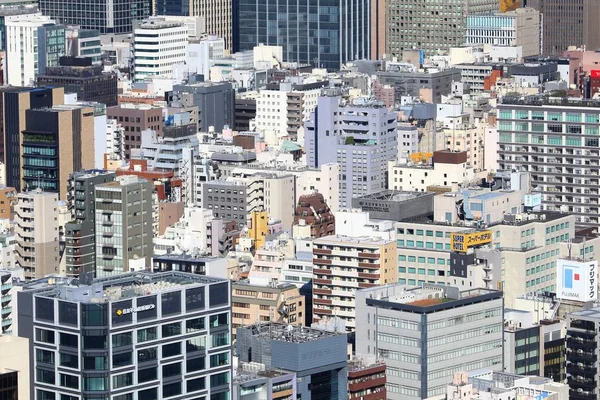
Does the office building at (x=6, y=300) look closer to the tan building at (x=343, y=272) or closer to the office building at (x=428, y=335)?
the office building at (x=428, y=335)

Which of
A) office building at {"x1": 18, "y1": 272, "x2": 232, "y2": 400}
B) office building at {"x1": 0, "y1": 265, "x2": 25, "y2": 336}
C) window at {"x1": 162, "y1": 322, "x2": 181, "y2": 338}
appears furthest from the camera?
office building at {"x1": 0, "y1": 265, "x2": 25, "y2": 336}

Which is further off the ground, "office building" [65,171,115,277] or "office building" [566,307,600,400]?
"office building" [65,171,115,277]

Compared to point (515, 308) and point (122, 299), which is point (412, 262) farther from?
point (122, 299)

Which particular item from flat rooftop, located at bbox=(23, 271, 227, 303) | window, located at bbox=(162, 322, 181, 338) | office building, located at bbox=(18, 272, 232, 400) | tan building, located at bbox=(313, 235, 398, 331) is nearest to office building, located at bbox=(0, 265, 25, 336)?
tan building, located at bbox=(313, 235, 398, 331)

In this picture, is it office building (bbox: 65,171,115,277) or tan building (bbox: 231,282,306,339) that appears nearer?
tan building (bbox: 231,282,306,339)

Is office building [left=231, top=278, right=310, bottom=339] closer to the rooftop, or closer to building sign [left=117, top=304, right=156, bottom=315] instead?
the rooftop

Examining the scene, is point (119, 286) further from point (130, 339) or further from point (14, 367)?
point (14, 367)

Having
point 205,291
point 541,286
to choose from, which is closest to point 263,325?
point 205,291
